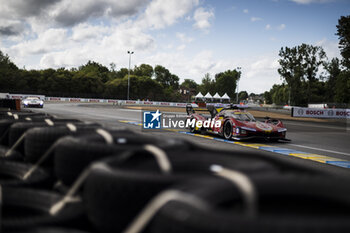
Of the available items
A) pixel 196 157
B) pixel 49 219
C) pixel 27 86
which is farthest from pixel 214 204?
pixel 27 86

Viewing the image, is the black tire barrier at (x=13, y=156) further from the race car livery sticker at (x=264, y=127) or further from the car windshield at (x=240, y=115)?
the car windshield at (x=240, y=115)

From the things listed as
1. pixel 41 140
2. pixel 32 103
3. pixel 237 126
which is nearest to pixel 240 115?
pixel 237 126

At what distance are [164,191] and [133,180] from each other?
0.17 meters

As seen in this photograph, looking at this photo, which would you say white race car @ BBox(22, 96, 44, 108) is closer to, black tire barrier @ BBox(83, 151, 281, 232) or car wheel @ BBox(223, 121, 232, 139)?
car wheel @ BBox(223, 121, 232, 139)

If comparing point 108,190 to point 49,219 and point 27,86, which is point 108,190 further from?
point 27,86

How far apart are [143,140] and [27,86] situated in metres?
90.5

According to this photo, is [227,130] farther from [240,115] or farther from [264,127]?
[264,127]

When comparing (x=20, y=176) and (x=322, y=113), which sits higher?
(x=20, y=176)

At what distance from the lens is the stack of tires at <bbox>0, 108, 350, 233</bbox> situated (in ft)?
3.85

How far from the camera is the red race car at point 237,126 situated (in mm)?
11961

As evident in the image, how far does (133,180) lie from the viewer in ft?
4.92

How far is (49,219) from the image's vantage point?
1.74 meters

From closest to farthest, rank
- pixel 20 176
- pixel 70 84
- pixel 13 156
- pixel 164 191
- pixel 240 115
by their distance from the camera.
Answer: pixel 164 191, pixel 20 176, pixel 13 156, pixel 240 115, pixel 70 84

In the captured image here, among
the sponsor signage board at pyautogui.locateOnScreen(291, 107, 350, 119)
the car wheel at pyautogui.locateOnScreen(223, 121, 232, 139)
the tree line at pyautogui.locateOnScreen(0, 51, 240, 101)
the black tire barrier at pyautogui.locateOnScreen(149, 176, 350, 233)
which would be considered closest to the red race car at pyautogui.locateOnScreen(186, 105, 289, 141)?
the car wheel at pyautogui.locateOnScreen(223, 121, 232, 139)
